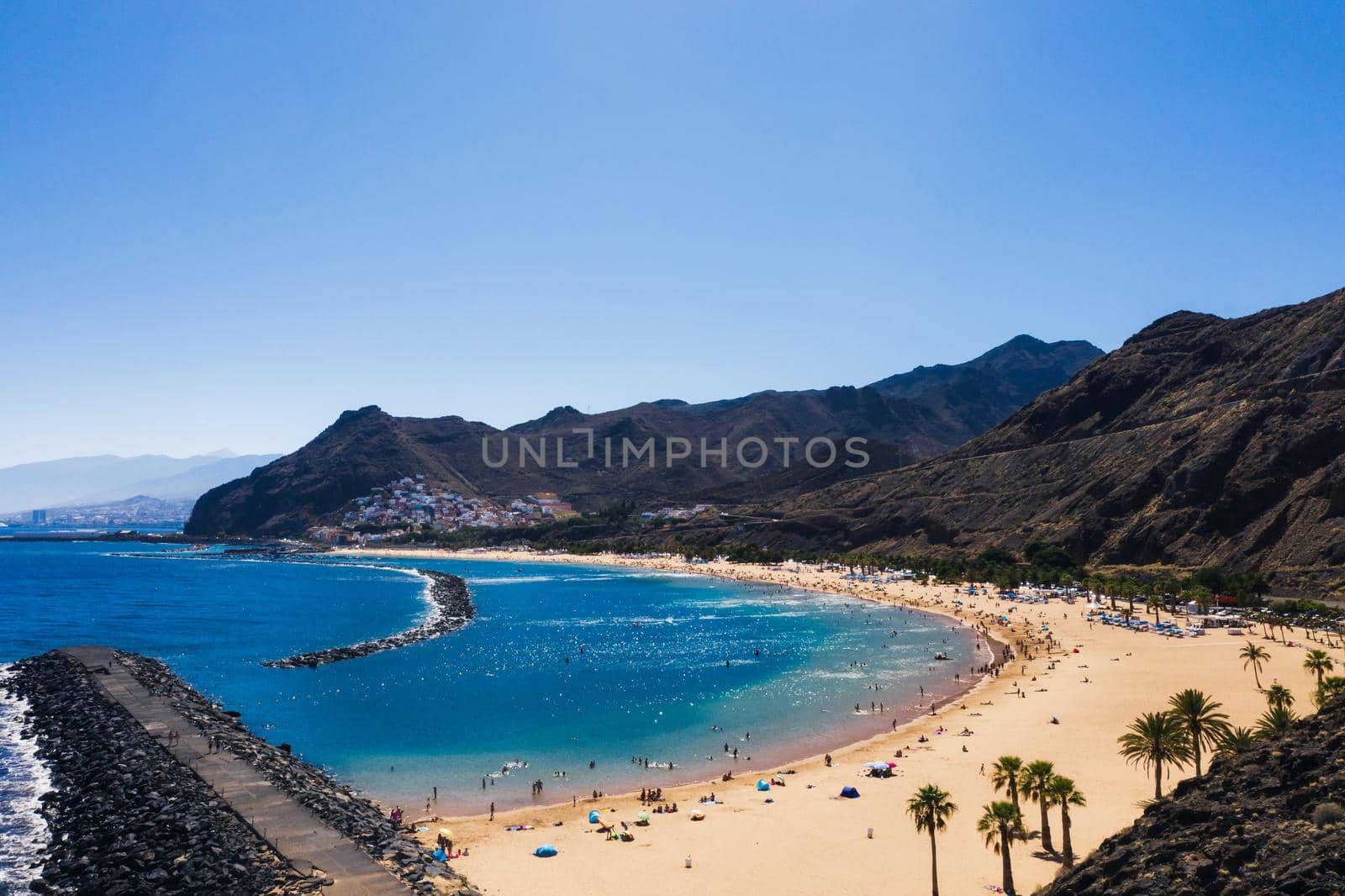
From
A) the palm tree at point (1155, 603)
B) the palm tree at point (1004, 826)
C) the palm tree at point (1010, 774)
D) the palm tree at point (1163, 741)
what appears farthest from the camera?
the palm tree at point (1155, 603)

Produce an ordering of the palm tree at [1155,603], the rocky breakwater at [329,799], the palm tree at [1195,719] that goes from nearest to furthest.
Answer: the rocky breakwater at [329,799], the palm tree at [1195,719], the palm tree at [1155,603]

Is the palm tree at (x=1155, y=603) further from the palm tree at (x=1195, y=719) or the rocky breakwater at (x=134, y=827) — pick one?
the rocky breakwater at (x=134, y=827)

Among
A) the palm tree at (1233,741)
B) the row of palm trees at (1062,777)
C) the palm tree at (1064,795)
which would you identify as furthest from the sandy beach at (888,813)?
the palm tree at (1233,741)

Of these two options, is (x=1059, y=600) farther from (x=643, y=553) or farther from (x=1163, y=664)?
(x=643, y=553)

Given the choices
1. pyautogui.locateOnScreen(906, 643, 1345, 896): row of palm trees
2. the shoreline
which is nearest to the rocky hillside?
pyautogui.locateOnScreen(906, 643, 1345, 896): row of palm trees

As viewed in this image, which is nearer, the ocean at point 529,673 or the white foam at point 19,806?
the white foam at point 19,806

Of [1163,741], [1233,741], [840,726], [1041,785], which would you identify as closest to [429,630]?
[840,726]

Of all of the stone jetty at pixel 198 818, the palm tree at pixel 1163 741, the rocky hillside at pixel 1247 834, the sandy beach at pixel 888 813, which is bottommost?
the sandy beach at pixel 888 813
